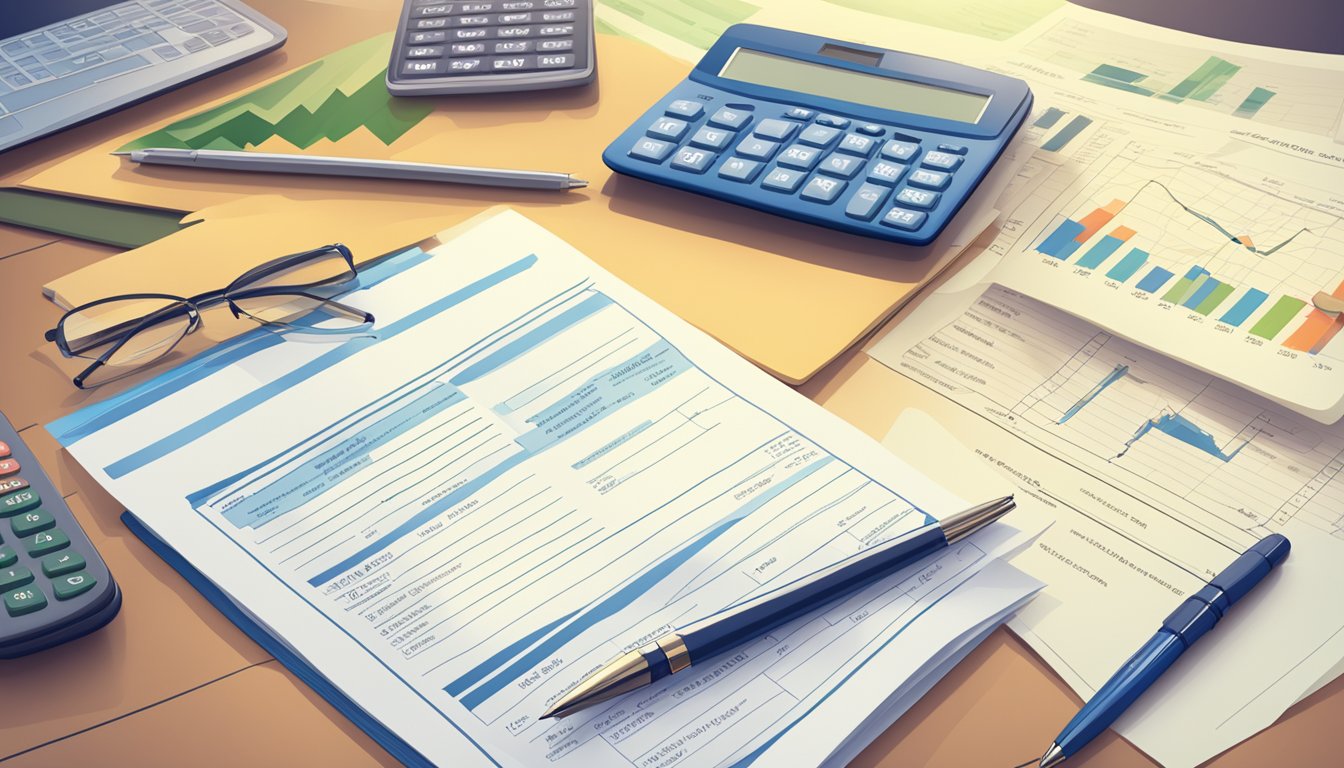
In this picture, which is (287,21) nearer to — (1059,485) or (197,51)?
(197,51)

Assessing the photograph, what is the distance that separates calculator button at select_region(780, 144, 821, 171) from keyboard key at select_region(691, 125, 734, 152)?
40mm

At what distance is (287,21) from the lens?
87 centimetres

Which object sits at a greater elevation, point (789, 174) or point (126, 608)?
point (789, 174)

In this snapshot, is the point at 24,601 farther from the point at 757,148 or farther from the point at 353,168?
the point at 757,148

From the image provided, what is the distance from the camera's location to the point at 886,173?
63 cm

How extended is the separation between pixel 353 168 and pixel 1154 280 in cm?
49

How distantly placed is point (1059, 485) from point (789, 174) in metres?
0.25

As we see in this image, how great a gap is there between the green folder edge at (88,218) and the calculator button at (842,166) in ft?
1.31

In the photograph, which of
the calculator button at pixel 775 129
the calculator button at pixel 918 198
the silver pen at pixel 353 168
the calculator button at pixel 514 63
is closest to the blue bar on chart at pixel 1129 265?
the calculator button at pixel 918 198

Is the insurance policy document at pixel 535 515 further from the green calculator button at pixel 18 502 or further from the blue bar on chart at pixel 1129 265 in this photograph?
the blue bar on chart at pixel 1129 265

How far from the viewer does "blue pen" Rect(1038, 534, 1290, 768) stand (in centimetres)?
40

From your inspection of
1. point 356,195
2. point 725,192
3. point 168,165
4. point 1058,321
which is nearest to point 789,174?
point 725,192

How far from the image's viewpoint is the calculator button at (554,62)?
0.77 m

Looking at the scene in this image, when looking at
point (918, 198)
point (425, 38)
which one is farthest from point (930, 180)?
point (425, 38)
